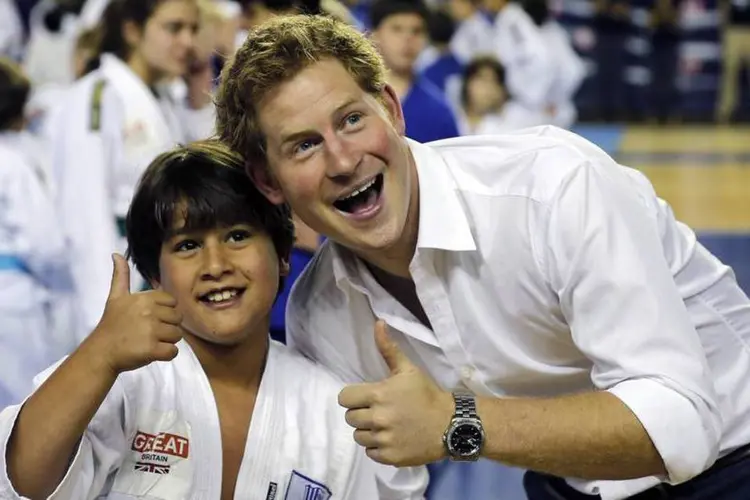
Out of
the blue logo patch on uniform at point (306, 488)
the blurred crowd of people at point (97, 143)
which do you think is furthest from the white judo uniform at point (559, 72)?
the blue logo patch on uniform at point (306, 488)

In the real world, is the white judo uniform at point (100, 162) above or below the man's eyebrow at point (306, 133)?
below

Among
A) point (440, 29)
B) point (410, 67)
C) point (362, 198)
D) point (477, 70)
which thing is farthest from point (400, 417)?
point (440, 29)

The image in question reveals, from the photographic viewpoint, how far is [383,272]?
9.63 ft

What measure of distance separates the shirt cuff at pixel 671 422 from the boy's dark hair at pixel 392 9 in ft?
17.6

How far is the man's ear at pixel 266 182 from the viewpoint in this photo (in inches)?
112

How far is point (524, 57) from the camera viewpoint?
13367 millimetres

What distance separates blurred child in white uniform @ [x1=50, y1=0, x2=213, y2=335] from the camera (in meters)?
5.49

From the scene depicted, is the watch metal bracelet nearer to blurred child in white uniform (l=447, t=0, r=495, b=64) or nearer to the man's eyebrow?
the man's eyebrow

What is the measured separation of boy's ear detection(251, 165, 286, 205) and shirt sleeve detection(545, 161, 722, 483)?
64 centimetres

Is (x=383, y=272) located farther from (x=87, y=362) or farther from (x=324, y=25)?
(x=87, y=362)

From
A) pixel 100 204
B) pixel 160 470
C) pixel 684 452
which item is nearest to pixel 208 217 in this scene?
pixel 160 470

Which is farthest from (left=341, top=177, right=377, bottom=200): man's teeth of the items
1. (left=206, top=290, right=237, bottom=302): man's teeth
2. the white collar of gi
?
(left=206, top=290, right=237, bottom=302): man's teeth

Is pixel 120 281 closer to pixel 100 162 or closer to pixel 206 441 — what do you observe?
pixel 206 441

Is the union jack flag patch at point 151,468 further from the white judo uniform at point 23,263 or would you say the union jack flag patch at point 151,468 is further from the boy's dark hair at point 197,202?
the white judo uniform at point 23,263
